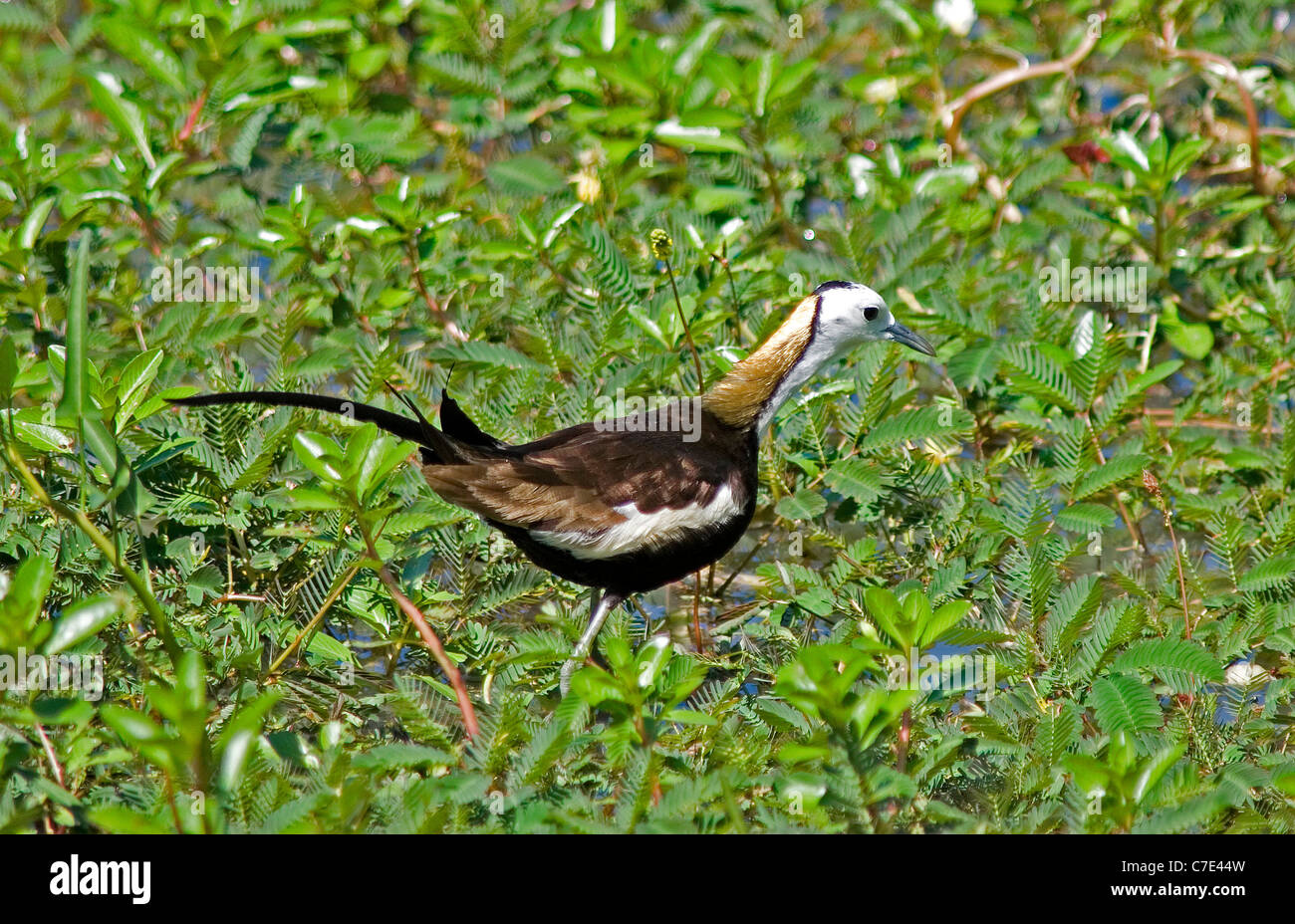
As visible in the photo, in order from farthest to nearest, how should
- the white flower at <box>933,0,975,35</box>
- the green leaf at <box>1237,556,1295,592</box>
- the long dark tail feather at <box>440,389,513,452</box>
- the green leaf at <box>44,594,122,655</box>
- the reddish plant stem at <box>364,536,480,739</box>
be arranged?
the white flower at <box>933,0,975,35</box> → the green leaf at <box>1237,556,1295,592</box> → the long dark tail feather at <box>440,389,513,452</box> → the reddish plant stem at <box>364,536,480,739</box> → the green leaf at <box>44,594,122,655</box>

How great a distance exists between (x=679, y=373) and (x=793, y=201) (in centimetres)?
131

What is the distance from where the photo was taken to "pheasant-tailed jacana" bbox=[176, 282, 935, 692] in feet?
12.0

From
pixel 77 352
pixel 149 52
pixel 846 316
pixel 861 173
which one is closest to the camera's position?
pixel 77 352

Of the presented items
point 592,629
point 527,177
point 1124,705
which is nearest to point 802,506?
point 592,629

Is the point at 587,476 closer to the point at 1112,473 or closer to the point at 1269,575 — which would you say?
the point at 1112,473

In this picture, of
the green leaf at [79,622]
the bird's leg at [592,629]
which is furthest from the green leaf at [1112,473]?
the green leaf at [79,622]

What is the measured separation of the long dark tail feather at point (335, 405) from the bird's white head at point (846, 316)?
120cm

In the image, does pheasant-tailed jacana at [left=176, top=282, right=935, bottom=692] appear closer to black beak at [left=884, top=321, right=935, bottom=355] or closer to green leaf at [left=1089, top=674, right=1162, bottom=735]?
black beak at [left=884, top=321, right=935, bottom=355]

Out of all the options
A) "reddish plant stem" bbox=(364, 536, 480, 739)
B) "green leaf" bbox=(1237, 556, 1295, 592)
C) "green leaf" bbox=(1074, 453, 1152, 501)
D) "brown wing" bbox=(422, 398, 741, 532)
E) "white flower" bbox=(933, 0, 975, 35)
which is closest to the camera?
"reddish plant stem" bbox=(364, 536, 480, 739)

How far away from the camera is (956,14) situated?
247 inches

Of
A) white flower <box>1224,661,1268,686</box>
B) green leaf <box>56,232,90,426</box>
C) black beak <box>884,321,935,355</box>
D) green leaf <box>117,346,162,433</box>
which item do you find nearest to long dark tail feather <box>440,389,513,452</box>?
green leaf <box>117,346,162,433</box>

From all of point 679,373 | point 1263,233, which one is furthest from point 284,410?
point 1263,233

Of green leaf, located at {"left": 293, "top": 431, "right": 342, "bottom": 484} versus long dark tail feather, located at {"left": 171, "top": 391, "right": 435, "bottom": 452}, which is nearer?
green leaf, located at {"left": 293, "top": 431, "right": 342, "bottom": 484}

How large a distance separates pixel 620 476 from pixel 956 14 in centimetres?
336
